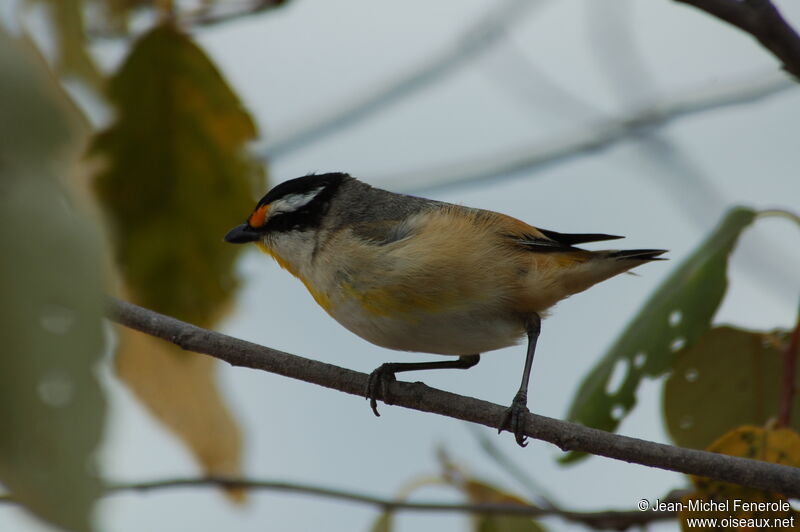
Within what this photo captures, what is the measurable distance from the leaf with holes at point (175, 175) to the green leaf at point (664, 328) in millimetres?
1355

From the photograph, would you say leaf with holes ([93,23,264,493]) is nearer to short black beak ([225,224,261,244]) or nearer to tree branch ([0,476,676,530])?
tree branch ([0,476,676,530])

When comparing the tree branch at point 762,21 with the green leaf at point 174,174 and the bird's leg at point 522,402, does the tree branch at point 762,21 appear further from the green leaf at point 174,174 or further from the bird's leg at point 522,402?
the green leaf at point 174,174

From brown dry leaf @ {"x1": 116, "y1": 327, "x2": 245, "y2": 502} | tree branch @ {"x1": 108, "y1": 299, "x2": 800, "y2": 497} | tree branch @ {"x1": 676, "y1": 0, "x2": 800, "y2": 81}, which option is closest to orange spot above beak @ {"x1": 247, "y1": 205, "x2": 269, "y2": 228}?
brown dry leaf @ {"x1": 116, "y1": 327, "x2": 245, "y2": 502}

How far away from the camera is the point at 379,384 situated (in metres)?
3.34

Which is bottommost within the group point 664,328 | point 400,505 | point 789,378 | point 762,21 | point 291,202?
point 400,505

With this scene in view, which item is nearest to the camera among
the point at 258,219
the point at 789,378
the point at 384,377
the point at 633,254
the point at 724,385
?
the point at 789,378

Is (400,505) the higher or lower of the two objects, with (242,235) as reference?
lower

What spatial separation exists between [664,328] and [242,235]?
6.36 ft

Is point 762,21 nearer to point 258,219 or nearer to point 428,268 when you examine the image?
point 428,268

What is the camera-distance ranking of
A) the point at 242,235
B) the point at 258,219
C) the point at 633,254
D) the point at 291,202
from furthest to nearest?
the point at 291,202 → the point at 258,219 → the point at 242,235 → the point at 633,254

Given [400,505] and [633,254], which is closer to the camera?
[400,505]

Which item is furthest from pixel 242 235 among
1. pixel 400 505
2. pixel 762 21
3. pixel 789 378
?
pixel 762 21

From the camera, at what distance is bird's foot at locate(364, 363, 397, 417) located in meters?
3.26

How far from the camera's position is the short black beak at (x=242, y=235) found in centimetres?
403
